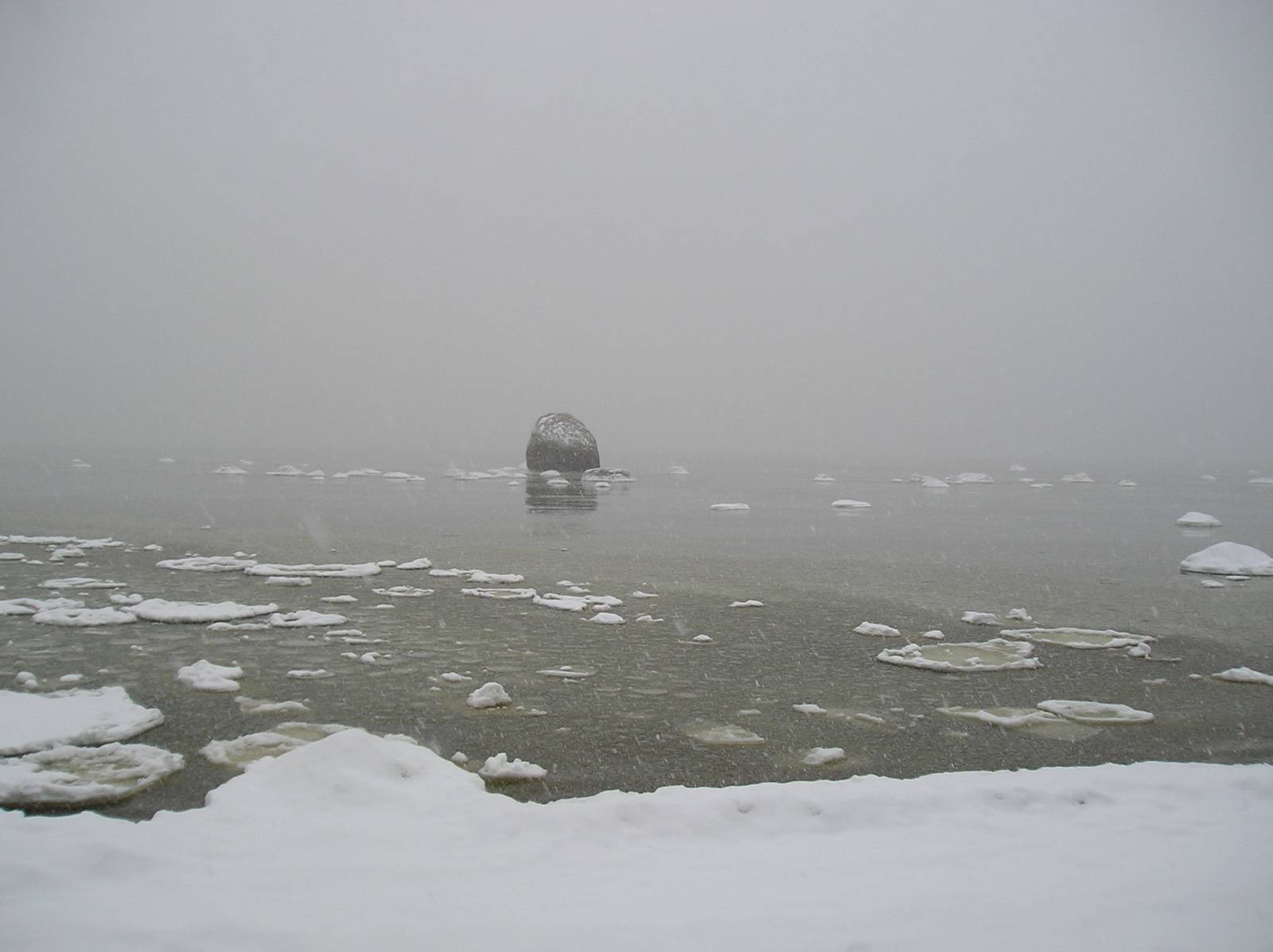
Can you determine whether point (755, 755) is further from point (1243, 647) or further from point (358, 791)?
point (1243, 647)

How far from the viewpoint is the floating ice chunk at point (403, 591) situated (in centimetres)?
1318

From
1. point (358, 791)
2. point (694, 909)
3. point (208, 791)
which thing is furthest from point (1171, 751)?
point (208, 791)

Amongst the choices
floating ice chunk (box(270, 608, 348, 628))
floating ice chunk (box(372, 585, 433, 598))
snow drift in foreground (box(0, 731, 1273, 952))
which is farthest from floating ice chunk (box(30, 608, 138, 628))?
snow drift in foreground (box(0, 731, 1273, 952))

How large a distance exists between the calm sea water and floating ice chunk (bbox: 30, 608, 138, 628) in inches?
8.4

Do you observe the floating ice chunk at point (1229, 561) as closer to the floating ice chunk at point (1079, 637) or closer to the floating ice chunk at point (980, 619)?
the floating ice chunk at point (1079, 637)

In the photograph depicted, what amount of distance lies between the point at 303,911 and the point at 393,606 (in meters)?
8.48

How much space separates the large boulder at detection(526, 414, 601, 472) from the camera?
51.5 m

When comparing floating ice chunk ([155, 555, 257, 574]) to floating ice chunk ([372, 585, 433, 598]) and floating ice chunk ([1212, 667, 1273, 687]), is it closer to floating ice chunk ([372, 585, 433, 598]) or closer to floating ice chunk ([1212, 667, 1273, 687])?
floating ice chunk ([372, 585, 433, 598])

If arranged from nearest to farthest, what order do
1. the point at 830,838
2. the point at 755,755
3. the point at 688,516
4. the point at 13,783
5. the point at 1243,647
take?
the point at 830,838
the point at 13,783
the point at 755,755
the point at 1243,647
the point at 688,516

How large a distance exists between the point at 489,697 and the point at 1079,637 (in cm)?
761

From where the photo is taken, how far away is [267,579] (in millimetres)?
14273

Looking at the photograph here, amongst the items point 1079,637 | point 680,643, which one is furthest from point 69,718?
point 1079,637

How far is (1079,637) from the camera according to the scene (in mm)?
11000

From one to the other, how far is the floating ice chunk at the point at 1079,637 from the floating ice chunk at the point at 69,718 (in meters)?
9.56
